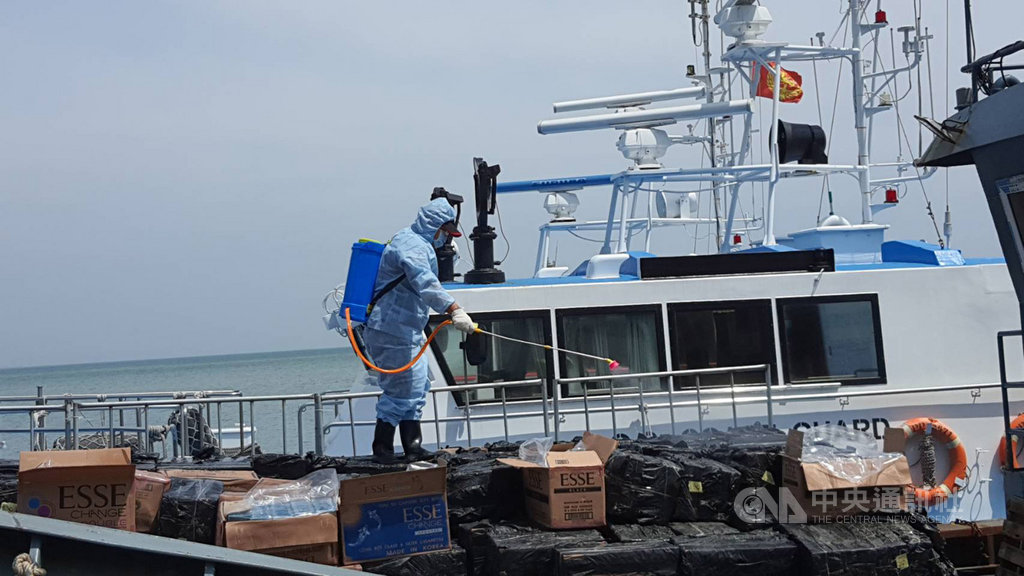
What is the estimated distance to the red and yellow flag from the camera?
40.0 ft

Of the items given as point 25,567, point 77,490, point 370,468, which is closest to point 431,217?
point 370,468

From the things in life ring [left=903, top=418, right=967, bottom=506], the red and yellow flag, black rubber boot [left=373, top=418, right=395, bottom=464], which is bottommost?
life ring [left=903, top=418, right=967, bottom=506]

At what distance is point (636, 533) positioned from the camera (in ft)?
18.5

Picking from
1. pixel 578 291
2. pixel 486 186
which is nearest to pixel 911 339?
pixel 578 291

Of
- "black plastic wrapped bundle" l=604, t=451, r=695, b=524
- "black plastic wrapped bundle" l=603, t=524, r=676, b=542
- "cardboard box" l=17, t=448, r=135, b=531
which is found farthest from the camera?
"black plastic wrapped bundle" l=604, t=451, r=695, b=524

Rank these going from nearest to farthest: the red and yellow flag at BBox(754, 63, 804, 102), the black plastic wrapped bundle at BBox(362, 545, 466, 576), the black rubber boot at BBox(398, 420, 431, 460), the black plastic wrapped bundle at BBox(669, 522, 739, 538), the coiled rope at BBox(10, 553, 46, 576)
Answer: the coiled rope at BBox(10, 553, 46, 576)
the black plastic wrapped bundle at BBox(362, 545, 466, 576)
the black plastic wrapped bundle at BBox(669, 522, 739, 538)
the black rubber boot at BBox(398, 420, 431, 460)
the red and yellow flag at BBox(754, 63, 804, 102)

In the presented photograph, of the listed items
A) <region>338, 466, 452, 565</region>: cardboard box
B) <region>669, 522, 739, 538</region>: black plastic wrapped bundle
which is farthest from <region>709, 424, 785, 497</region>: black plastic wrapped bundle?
<region>338, 466, 452, 565</region>: cardboard box

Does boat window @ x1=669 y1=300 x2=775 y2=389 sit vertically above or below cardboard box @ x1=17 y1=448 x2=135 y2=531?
above

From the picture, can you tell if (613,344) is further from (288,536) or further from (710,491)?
(288,536)

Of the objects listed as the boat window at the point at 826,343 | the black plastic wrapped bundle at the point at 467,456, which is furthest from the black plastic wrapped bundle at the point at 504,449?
the boat window at the point at 826,343

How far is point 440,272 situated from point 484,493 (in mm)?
4981

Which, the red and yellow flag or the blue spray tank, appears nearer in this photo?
the blue spray tank

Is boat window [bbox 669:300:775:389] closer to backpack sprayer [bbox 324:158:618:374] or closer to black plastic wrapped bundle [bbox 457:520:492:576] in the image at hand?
backpack sprayer [bbox 324:158:618:374]

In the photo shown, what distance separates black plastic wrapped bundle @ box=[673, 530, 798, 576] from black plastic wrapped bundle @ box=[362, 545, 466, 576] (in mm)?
1196
